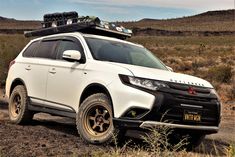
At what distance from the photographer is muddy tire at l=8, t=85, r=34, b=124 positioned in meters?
9.56

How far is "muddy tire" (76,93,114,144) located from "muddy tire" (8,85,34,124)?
194cm

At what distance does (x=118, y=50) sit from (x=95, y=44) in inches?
16.1

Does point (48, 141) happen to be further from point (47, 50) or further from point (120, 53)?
point (47, 50)

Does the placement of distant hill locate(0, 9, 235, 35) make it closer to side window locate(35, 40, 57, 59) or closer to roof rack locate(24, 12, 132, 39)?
roof rack locate(24, 12, 132, 39)

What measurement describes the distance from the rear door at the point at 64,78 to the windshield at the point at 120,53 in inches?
9.5

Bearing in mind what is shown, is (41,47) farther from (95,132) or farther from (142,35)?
(142,35)

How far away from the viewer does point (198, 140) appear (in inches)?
330

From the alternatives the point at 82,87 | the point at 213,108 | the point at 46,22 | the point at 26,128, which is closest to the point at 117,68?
the point at 82,87

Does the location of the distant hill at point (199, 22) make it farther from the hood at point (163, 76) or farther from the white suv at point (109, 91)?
the hood at point (163, 76)

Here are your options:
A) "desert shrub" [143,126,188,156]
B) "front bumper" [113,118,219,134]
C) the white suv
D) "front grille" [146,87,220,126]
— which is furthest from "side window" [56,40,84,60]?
"desert shrub" [143,126,188,156]

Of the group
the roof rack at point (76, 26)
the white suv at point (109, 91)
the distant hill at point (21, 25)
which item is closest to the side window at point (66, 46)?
the white suv at point (109, 91)

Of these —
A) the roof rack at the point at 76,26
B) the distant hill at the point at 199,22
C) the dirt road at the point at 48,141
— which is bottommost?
the dirt road at the point at 48,141

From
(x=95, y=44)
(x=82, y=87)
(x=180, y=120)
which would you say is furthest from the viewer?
(x=95, y=44)

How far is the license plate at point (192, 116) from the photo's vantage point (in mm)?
7434
